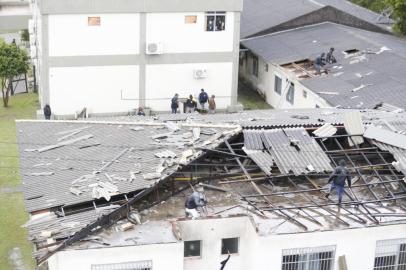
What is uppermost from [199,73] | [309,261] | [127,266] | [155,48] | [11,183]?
[155,48]

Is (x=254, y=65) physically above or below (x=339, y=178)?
above

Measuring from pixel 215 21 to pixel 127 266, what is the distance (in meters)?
25.1

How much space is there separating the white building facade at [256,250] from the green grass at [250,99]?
978 inches

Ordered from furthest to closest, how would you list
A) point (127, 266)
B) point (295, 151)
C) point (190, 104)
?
point (190, 104)
point (295, 151)
point (127, 266)

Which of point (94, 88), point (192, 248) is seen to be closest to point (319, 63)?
point (94, 88)

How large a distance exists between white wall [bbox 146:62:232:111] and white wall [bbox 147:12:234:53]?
1019mm

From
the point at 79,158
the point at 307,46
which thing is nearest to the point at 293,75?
the point at 307,46

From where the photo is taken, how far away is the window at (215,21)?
41.7 metres

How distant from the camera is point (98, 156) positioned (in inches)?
900

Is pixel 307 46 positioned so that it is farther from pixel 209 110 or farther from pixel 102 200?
pixel 102 200

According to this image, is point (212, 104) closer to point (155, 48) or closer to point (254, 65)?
point (155, 48)

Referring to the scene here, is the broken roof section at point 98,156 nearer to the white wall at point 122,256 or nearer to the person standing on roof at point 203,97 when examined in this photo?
the white wall at point 122,256

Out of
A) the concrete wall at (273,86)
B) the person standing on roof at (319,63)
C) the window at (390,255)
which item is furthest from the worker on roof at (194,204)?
the person standing on roof at (319,63)

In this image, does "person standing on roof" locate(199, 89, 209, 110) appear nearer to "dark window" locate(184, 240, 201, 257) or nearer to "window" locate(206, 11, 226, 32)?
"window" locate(206, 11, 226, 32)
